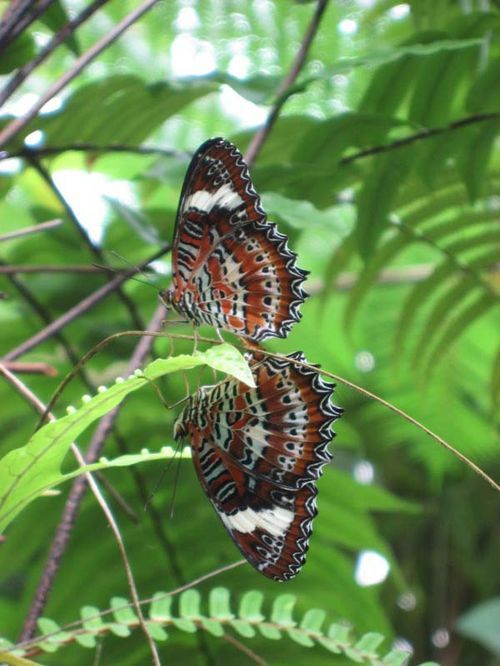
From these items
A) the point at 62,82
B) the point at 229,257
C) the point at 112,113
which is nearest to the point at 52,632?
the point at 229,257

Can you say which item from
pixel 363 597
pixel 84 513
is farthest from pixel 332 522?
pixel 84 513

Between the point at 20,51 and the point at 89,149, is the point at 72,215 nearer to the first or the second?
the point at 89,149

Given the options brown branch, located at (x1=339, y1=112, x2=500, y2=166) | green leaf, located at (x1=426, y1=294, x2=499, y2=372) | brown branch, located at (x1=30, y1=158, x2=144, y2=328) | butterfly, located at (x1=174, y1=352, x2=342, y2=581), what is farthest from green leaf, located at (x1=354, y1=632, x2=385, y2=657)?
green leaf, located at (x1=426, y1=294, x2=499, y2=372)

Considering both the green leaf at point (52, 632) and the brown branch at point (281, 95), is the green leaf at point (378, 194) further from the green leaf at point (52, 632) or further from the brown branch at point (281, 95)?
the green leaf at point (52, 632)

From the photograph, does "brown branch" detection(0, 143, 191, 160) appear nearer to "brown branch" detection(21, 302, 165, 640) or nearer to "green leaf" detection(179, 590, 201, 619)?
"brown branch" detection(21, 302, 165, 640)

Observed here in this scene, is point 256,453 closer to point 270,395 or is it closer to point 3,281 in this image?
point 270,395

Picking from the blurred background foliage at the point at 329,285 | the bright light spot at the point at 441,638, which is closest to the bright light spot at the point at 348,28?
the blurred background foliage at the point at 329,285

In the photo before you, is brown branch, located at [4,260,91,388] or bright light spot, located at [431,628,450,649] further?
bright light spot, located at [431,628,450,649]
